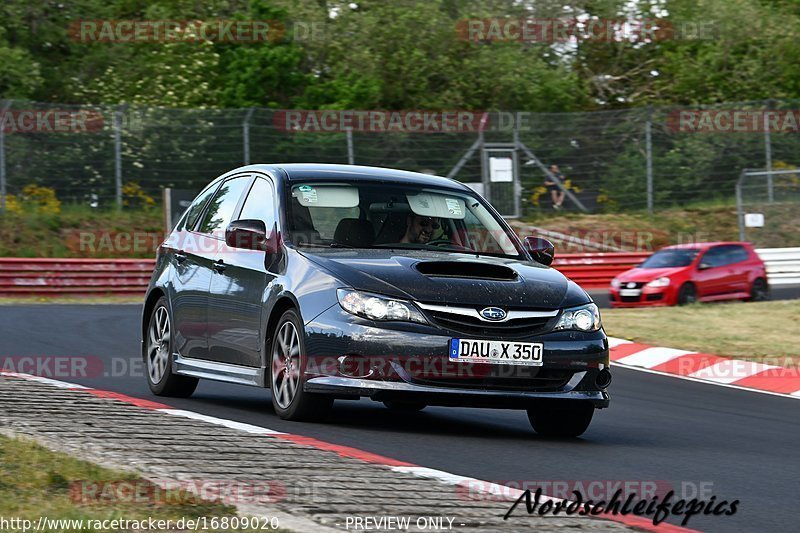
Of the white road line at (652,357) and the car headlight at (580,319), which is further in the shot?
the white road line at (652,357)

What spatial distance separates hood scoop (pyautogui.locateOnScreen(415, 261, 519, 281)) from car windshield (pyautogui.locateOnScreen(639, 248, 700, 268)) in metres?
18.2

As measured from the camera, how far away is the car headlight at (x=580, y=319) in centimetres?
856

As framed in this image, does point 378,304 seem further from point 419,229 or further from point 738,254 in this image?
point 738,254

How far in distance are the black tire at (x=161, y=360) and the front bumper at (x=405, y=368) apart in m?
2.40

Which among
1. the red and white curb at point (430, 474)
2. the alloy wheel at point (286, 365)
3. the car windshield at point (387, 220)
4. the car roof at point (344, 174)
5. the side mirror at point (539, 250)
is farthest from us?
the side mirror at point (539, 250)

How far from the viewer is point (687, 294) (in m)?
26.0

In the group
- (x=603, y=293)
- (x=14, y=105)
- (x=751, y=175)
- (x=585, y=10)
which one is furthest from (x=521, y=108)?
(x=14, y=105)

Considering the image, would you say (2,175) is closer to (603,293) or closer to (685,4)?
(603,293)

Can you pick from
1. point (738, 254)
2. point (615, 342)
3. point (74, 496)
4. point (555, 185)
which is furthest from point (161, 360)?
point (555, 185)

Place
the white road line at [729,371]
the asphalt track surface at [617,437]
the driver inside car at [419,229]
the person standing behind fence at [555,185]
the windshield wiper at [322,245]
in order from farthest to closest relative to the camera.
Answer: the person standing behind fence at [555,185] → the white road line at [729,371] → the driver inside car at [419,229] → the windshield wiper at [322,245] → the asphalt track surface at [617,437]

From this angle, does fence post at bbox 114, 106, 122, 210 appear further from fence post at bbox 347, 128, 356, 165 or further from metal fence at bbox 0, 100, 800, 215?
fence post at bbox 347, 128, 356, 165

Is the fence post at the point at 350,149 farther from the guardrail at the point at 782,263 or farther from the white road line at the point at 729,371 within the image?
the white road line at the point at 729,371

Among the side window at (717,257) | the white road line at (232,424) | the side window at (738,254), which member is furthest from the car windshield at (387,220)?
the side window at (738,254)

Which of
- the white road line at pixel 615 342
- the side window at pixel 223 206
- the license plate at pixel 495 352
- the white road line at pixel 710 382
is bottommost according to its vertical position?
the white road line at pixel 710 382
